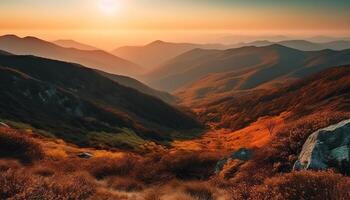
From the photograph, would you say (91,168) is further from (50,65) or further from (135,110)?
(50,65)

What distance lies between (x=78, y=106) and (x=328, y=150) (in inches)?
3955

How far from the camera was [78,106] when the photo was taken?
361ft

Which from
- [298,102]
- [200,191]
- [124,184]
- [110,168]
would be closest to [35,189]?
[124,184]

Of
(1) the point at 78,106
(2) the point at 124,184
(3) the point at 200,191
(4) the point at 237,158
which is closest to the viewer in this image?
(3) the point at 200,191

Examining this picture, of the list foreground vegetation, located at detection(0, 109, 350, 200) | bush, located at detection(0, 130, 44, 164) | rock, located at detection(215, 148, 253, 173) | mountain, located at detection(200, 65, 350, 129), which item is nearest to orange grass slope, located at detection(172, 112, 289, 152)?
mountain, located at detection(200, 65, 350, 129)

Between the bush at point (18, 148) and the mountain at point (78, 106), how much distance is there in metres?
47.3

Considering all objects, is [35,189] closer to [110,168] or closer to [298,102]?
[110,168]

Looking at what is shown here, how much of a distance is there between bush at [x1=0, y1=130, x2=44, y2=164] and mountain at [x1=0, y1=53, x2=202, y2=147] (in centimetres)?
4727

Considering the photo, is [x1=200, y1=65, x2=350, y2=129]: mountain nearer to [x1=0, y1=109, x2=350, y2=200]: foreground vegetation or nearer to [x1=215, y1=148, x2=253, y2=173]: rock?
[x1=215, y1=148, x2=253, y2=173]: rock

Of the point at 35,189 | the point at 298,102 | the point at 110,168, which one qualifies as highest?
the point at 35,189

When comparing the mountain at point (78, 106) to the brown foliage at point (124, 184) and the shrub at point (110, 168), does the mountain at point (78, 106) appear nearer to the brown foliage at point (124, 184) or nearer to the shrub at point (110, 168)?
the shrub at point (110, 168)

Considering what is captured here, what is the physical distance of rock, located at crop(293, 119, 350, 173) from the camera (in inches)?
579

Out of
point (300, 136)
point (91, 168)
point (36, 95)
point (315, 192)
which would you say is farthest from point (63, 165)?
point (36, 95)

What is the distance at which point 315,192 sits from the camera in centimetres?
1002
